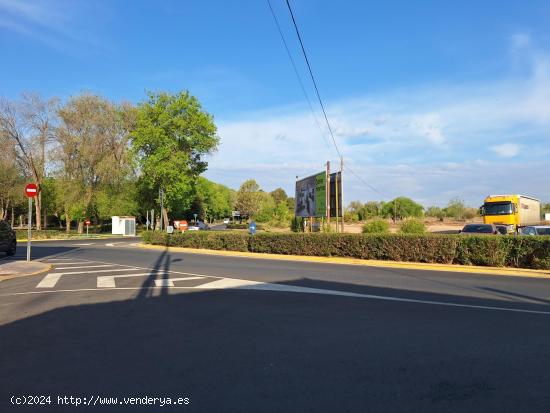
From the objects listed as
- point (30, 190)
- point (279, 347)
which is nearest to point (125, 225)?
point (30, 190)

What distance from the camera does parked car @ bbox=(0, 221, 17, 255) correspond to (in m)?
22.2

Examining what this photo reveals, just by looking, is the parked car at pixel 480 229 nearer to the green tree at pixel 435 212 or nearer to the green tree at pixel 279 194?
the green tree at pixel 435 212

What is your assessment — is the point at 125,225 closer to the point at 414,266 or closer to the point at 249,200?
the point at 414,266

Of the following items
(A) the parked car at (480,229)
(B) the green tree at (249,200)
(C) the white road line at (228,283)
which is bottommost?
(C) the white road line at (228,283)

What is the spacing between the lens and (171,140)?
171ft

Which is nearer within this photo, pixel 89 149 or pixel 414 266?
pixel 414 266

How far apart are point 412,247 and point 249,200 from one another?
78.4 metres

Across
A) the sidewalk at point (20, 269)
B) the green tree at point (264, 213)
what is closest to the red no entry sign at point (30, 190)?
the sidewalk at point (20, 269)

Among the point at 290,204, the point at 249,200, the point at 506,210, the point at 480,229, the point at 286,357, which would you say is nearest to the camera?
the point at 286,357

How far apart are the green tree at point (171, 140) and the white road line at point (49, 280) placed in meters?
36.5

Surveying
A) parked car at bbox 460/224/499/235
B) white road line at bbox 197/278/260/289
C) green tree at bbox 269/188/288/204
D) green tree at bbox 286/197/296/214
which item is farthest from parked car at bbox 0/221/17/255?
green tree at bbox 269/188/288/204

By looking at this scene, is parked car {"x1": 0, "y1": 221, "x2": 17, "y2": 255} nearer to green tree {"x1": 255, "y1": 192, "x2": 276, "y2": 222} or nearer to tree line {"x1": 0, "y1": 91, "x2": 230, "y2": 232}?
tree line {"x1": 0, "y1": 91, "x2": 230, "y2": 232}

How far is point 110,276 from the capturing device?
14.7m

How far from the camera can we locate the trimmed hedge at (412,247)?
59.6ft
